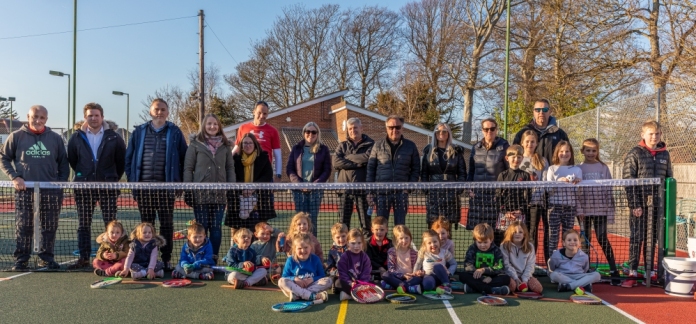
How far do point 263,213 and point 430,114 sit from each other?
29349 millimetres

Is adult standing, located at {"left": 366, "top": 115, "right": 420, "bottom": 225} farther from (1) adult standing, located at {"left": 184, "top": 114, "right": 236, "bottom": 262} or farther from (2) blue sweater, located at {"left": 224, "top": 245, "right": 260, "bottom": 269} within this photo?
(1) adult standing, located at {"left": 184, "top": 114, "right": 236, "bottom": 262}

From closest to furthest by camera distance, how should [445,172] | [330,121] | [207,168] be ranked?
[207,168], [445,172], [330,121]

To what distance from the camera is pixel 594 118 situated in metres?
12.7

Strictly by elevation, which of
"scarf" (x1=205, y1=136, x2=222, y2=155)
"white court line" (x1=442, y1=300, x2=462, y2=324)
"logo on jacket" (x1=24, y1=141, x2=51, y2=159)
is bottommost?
"white court line" (x1=442, y1=300, x2=462, y2=324)

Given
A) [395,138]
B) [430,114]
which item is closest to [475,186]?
[395,138]

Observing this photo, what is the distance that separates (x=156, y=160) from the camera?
6.89 metres

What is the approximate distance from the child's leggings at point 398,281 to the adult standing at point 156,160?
119 inches

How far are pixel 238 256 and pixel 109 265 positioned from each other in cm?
172

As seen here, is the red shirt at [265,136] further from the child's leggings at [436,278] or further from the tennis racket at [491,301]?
the tennis racket at [491,301]

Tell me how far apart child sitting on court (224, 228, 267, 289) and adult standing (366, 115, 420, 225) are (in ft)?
5.77

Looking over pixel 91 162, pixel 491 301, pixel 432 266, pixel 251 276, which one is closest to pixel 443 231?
pixel 432 266

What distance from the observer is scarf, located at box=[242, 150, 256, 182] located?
7188mm

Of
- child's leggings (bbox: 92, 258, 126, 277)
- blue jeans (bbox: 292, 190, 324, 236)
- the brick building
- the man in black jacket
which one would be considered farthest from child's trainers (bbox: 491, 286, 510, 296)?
the brick building

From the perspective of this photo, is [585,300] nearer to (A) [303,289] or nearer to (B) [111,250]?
(A) [303,289]
